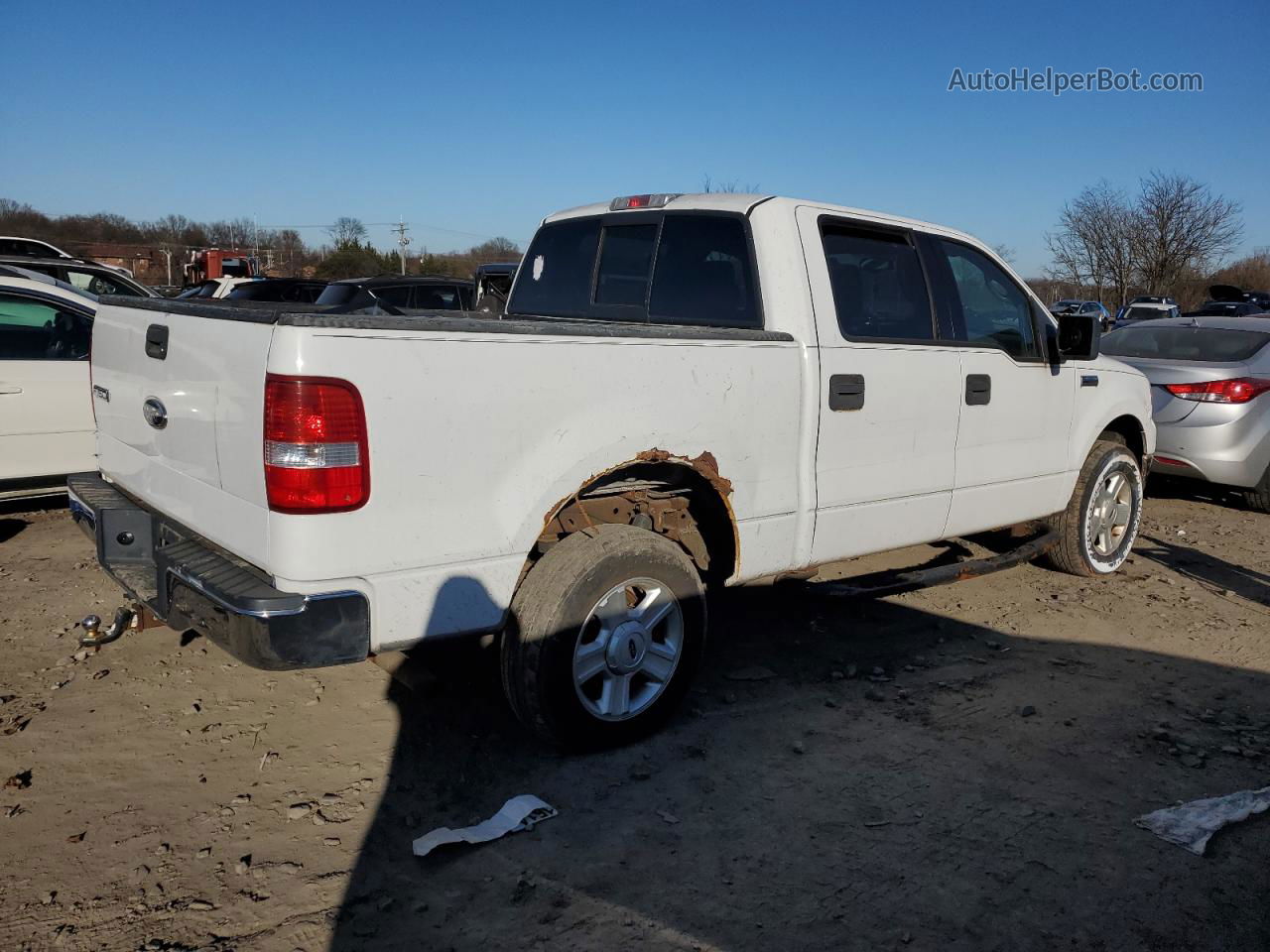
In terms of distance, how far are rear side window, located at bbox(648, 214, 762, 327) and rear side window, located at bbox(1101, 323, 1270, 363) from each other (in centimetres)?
596

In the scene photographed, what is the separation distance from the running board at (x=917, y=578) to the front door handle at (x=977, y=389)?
829 millimetres

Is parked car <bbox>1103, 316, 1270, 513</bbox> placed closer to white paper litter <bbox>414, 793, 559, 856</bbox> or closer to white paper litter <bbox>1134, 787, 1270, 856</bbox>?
white paper litter <bbox>1134, 787, 1270, 856</bbox>

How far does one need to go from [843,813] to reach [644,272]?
2557mm

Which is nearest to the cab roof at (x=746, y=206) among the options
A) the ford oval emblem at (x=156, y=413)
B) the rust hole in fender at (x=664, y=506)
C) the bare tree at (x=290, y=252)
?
the rust hole in fender at (x=664, y=506)

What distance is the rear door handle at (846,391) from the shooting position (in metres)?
4.03

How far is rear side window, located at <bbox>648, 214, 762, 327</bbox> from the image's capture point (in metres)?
4.13

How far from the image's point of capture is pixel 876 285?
4.43m

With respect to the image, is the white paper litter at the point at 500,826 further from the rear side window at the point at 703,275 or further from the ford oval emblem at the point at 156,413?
the rear side window at the point at 703,275

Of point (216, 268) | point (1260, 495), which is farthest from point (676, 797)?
point (216, 268)

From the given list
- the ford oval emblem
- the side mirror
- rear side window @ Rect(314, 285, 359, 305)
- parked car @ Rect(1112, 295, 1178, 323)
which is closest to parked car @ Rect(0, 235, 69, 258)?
rear side window @ Rect(314, 285, 359, 305)

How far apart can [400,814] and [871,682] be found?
7.39 feet

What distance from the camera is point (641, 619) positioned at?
3.59 meters

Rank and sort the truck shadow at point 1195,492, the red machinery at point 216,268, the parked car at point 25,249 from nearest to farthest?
the truck shadow at point 1195,492 → the parked car at point 25,249 → the red machinery at point 216,268

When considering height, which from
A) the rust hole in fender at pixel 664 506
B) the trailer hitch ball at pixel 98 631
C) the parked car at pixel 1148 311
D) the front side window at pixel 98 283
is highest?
the parked car at pixel 1148 311
